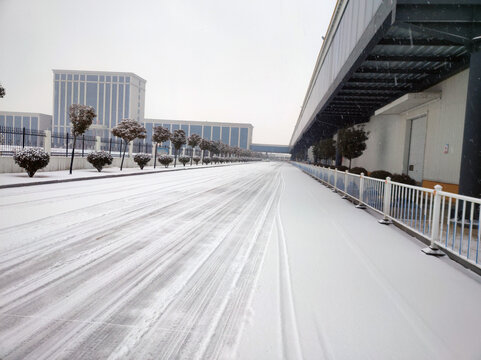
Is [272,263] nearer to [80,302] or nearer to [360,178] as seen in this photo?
[80,302]

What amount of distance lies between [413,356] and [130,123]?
28.6 metres

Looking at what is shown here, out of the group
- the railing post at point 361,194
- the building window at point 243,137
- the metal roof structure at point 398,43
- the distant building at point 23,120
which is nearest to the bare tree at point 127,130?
the metal roof structure at point 398,43

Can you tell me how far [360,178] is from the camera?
39.1ft

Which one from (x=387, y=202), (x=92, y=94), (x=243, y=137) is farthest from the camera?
(x=92, y=94)

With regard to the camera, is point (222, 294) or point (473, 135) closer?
point (222, 294)

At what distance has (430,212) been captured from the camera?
6453mm

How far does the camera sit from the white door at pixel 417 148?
1697 centimetres

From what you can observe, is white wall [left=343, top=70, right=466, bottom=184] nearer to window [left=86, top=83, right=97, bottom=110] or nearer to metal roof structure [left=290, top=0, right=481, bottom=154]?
metal roof structure [left=290, top=0, right=481, bottom=154]

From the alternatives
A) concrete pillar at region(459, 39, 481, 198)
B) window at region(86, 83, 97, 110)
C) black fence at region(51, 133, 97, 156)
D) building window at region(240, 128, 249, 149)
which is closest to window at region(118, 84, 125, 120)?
window at region(86, 83, 97, 110)

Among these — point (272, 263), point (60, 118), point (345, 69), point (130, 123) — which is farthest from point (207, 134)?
point (272, 263)

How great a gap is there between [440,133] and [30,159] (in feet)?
63.9

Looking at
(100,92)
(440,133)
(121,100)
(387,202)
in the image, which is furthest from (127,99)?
(387,202)

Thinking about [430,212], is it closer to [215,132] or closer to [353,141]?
[353,141]

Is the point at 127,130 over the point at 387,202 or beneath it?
over
